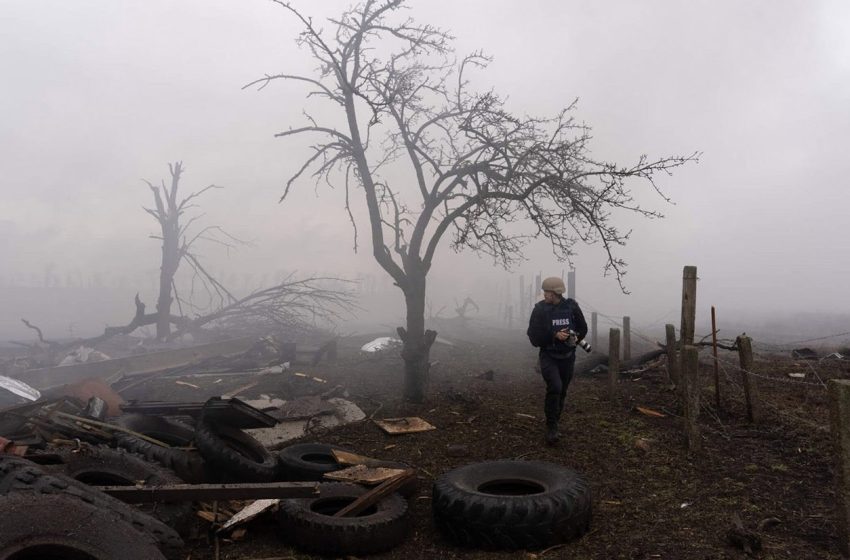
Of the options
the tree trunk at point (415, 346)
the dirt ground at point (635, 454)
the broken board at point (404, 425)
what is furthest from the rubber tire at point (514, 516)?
the tree trunk at point (415, 346)

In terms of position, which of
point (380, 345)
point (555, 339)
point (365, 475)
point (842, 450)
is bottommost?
point (365, 475)

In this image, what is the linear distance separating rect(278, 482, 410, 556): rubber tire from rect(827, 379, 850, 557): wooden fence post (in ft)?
11.1

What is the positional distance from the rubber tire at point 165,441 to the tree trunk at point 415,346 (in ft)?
12.9

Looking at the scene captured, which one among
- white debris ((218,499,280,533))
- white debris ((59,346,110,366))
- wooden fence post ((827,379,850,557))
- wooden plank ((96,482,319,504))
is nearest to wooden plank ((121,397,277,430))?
white debris ((218,499,280,533))

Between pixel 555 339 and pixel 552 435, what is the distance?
4.15 ft

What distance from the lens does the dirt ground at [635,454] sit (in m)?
4.36

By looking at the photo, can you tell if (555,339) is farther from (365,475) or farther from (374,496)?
(374,496)

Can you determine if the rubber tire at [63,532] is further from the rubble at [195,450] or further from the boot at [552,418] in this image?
the boot at [552,418]

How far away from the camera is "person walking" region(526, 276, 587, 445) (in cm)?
688

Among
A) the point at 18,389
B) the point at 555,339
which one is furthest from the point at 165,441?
the point at 555,339

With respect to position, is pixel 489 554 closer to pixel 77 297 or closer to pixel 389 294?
pixel 77 297

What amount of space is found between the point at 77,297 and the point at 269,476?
187 feet

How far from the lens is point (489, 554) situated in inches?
175

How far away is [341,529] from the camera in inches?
179
